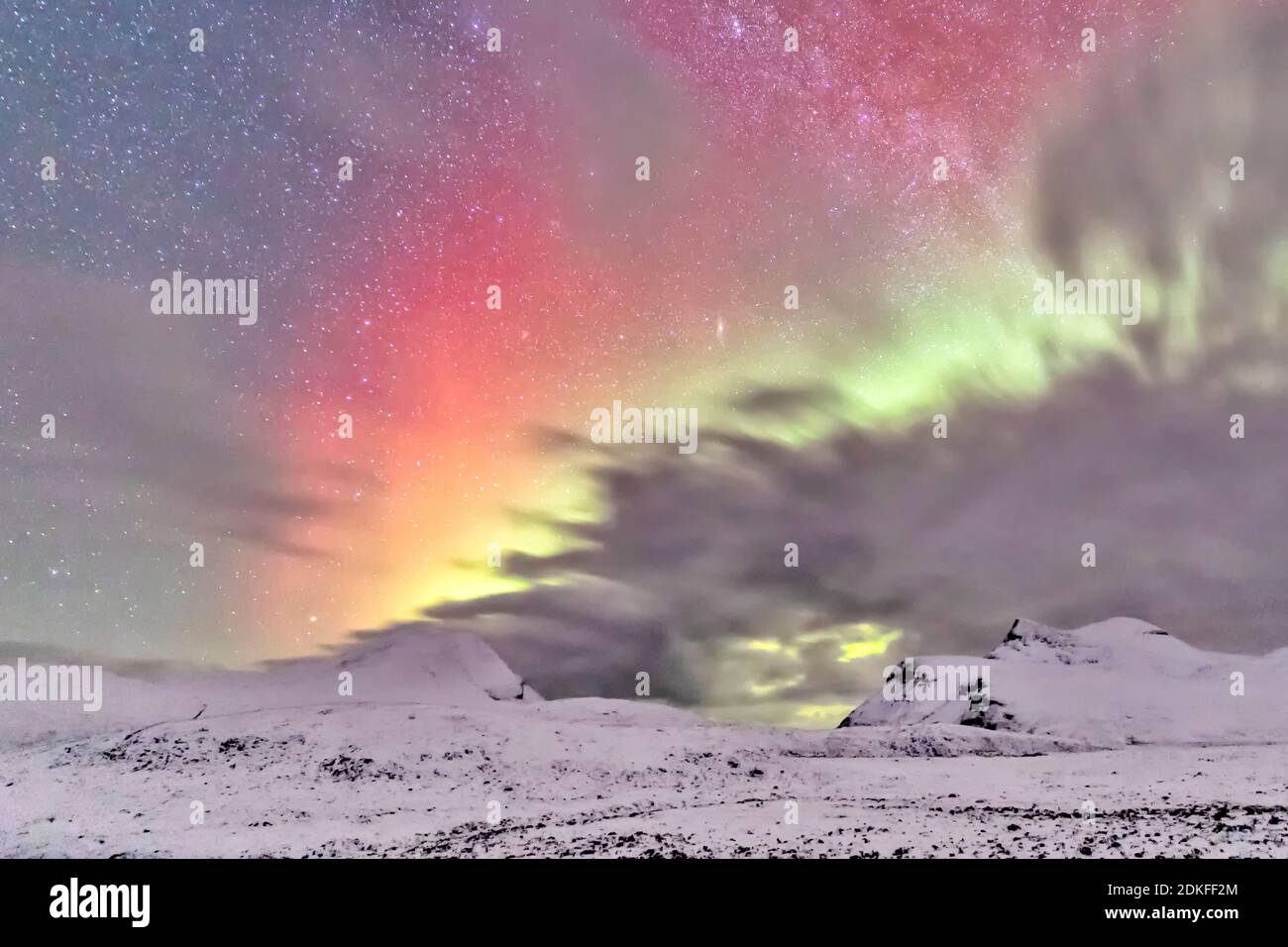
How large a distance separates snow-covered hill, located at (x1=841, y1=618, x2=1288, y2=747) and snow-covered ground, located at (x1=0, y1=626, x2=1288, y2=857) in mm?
50920

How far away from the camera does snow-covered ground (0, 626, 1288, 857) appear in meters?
32.0

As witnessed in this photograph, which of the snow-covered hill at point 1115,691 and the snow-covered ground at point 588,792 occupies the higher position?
the snow-covered ground at point 588,792

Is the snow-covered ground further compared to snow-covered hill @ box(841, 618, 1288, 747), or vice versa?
snow-covered hill @ box(841, 618, 1288, 747)

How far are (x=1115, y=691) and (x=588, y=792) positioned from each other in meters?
121

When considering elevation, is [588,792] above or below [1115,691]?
above

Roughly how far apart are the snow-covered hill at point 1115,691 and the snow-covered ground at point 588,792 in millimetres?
50920

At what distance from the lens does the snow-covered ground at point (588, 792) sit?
1259 inches

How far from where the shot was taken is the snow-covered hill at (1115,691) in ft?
375

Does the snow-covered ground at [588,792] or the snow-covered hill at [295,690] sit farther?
the snow-covered hill at [295,690]

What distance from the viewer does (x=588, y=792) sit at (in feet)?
163

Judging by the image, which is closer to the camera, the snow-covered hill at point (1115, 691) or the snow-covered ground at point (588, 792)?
the snow-covered ground at point (588, 792)
